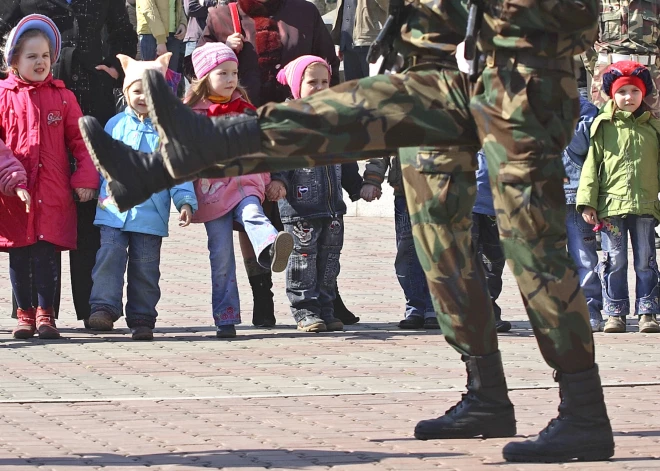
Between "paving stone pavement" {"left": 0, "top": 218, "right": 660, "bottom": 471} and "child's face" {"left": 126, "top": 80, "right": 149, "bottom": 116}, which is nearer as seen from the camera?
"paving stone pavement" {"left": 0, "top": 218, "right": 660, "bottom": 471}

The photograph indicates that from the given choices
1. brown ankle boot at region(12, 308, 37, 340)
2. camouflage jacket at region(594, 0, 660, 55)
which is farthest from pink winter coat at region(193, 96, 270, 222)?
camouflage jacket at region(594, 0, 660, 55)

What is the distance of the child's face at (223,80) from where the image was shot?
8.56 m

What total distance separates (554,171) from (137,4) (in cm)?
1235

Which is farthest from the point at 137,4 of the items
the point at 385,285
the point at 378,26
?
the point at 385,285

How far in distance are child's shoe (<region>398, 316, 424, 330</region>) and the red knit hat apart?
1.76 m

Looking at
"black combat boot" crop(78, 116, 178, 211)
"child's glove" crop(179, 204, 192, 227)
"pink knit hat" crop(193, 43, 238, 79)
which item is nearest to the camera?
"black combat boot" crop(78, 116, 178, 211)

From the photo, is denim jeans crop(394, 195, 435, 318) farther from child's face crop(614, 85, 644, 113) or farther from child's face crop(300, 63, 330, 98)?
child's face crop(614, 85, 644, 113)

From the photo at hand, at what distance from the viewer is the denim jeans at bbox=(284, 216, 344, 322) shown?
8828 millimetres

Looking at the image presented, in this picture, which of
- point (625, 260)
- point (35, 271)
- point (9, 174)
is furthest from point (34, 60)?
point (625, 260)

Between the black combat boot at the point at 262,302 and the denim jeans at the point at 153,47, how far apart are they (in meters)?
7.90

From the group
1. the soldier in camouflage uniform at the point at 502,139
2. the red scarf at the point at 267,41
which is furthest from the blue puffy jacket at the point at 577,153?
the soldier in camouflage uniform at the point at 502,139

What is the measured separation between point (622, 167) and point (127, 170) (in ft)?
15.7

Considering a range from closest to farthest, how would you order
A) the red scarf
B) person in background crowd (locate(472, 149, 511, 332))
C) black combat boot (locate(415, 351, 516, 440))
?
black combat boot (locate(415, 351, 516, 440))
person in background crowd (locate(472, 149, 511, 332))
the red scarf

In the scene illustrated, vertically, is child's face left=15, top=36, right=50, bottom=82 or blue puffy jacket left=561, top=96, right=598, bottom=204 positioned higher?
child's face left=15, top=36, right=50, bottom=82
